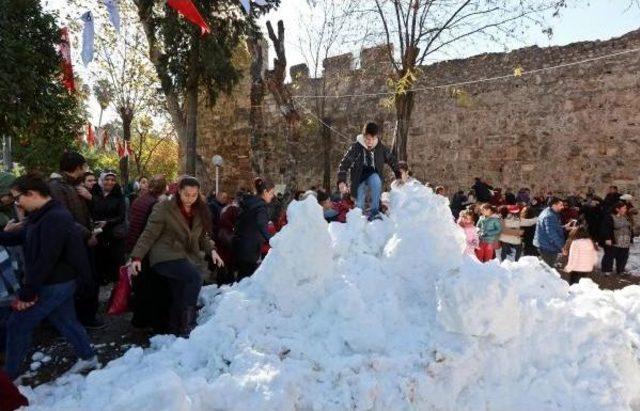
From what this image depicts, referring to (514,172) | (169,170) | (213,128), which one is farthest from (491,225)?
(169,170)

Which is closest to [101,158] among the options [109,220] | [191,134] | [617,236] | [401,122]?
[191,134]

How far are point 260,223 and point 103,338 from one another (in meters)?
1.99

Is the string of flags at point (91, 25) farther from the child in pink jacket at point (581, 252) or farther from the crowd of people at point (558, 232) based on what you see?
the child in pink jacket at point (581, 252)

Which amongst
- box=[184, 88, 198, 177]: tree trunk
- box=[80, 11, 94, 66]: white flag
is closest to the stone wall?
box=[184, 88, 198, 177]: tree trunk

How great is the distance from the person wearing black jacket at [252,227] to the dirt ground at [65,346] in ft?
4.61

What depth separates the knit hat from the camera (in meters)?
4.94

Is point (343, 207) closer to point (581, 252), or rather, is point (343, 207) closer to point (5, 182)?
point (581, 252)

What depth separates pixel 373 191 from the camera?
666 centimetres

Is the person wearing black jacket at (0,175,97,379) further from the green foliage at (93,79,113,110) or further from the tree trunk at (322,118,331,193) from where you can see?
the green foliage at (93,79,113,110)

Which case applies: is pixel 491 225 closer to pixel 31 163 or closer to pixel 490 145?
pixel 490 145

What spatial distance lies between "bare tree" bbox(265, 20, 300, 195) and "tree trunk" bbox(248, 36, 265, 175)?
59 cm

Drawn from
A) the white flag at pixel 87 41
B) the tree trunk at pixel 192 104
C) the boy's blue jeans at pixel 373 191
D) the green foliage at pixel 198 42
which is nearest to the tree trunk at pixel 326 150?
the green foliage at pixel 198 42

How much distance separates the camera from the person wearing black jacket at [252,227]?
5.98 meters

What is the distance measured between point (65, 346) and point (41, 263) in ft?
4.85
